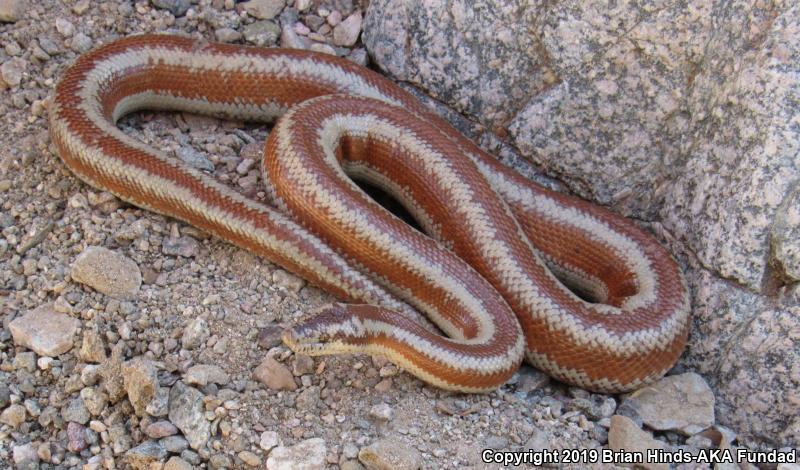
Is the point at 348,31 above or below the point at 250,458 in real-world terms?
above

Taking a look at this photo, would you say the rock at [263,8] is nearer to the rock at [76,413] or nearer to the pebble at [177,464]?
the rock at [76,413]

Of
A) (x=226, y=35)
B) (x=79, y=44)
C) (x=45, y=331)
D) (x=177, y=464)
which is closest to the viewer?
(x=177, y=464)

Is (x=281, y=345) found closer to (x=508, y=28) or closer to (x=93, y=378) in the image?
(x=93, y=378)

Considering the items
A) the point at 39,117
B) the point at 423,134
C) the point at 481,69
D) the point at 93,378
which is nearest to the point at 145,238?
the point at 93,378

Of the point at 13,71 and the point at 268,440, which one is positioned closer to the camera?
the point at 268,440

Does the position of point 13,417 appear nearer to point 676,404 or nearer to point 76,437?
point 76,437

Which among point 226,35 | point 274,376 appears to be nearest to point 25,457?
point 274,376

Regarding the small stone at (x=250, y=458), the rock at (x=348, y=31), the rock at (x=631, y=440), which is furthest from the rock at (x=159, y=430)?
the rock at (x=348, y=31)

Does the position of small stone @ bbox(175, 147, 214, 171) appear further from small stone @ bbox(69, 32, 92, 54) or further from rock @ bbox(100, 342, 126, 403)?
rock @ bbox(100, 342, 126, 403)

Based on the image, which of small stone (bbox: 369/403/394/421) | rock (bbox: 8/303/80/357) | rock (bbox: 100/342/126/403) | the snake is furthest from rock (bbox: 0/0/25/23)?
small stone (bbox: 369/403/394/421)
